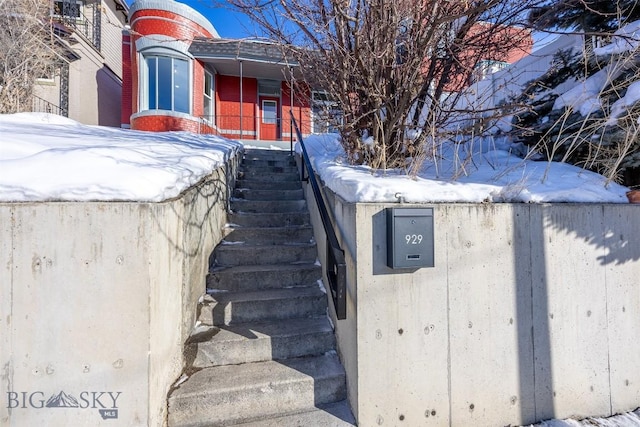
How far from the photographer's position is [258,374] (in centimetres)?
241

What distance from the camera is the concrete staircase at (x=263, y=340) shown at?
222cm

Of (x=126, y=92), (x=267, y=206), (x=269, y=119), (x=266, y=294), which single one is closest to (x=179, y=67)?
(x=126, y=92)

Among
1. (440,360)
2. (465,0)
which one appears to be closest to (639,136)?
(465,0)

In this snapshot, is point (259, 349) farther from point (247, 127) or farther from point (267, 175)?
point (247, 127)

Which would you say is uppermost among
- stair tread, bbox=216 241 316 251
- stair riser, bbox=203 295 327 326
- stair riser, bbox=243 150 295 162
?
stair riser, bbox=243 150 295 162

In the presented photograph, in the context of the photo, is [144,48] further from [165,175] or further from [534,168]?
[534,168]

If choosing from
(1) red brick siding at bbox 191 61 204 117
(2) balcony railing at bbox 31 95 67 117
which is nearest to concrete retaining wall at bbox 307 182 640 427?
→ (1) red brick siding at bbox 191 61 204 117

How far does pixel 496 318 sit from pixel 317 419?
1663 millimetres

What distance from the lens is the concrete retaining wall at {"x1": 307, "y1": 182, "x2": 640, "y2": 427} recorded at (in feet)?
7.53

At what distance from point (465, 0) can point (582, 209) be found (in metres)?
2.11

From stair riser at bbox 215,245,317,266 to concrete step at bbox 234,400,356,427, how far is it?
1.64 m

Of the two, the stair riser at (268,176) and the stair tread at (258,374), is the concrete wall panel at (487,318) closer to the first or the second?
the stair tread at (258,374)

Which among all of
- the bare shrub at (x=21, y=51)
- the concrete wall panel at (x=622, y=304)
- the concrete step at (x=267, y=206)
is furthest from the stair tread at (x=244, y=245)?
the bare shrub at (x=21, y=51)

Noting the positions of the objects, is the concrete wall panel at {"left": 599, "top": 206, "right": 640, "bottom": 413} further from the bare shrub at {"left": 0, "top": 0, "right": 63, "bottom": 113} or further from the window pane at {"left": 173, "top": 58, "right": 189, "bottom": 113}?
the bare shrub at {"left": 0, "top": 0, "right": 63, "bottom": 113}
